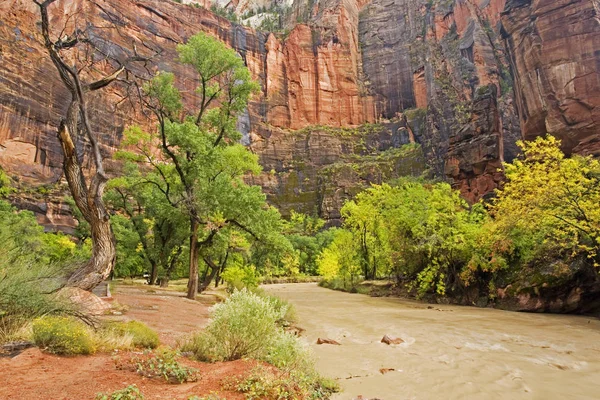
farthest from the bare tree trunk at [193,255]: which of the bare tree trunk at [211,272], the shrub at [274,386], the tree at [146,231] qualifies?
the shrub at [274,386]

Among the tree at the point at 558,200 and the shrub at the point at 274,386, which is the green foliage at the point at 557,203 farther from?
the shrub at the point at 274,386

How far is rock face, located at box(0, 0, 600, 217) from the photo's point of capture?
35.4m

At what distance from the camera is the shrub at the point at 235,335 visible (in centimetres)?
607

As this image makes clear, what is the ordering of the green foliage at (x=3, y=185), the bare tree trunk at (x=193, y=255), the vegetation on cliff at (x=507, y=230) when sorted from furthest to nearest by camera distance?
1. the green foliage at (x=3, y=185)
2. the bare tree trunk at (x=193, y=255)
3. the vegetation on cliff at (x=507, y=230)

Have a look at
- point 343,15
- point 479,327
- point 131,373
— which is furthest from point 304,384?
point 343,15

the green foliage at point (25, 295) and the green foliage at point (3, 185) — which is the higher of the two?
the green foliage at point (3, 185)

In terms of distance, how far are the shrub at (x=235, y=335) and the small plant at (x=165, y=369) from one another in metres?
0.85

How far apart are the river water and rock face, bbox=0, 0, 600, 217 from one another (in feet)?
80.9

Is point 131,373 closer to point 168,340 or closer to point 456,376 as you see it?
point 168,340

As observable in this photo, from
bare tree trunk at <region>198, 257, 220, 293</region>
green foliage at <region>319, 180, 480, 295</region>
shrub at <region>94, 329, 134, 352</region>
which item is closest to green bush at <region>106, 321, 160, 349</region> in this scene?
shrub at <region>94, 329, 134, 352</region>

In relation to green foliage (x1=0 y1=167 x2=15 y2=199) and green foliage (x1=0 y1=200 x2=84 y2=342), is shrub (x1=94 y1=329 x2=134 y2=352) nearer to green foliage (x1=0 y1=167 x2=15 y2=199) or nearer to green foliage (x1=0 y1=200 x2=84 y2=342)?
→ green foliage (x1=0 y1=200 x2=84 y2=342)

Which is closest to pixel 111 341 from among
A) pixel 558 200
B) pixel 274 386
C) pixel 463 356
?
pixel 274 386

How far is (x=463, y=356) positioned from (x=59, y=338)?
28.2 ft

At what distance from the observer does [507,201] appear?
15648mm
